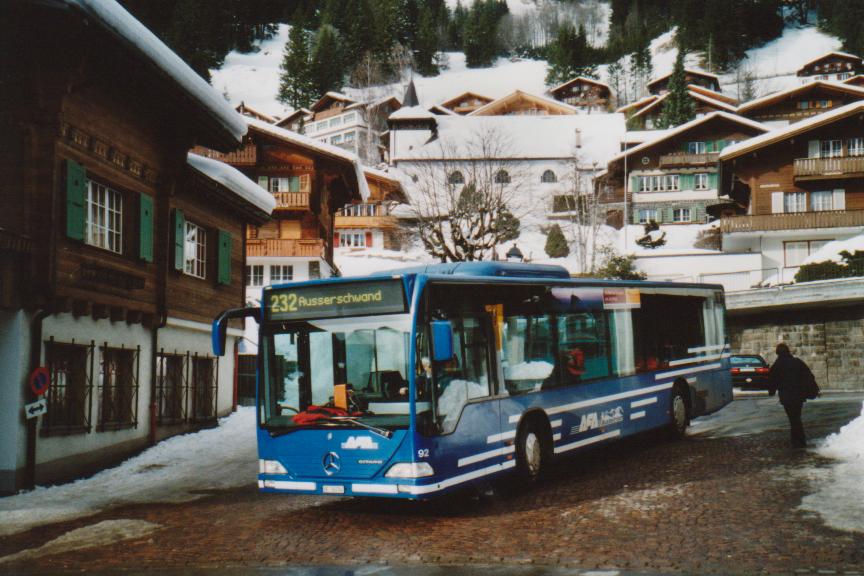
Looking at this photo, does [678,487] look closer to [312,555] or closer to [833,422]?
[312,555]

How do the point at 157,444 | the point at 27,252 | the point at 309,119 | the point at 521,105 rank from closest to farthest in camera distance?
1. the point at 27,252
2. the point at 157,444
3. the point at 521,105
4. the point at 309,119

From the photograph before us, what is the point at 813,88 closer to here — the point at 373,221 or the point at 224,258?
the point at 373,221

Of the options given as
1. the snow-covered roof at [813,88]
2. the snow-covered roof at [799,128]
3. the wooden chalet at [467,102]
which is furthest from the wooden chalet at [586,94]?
the snow-covered roof at [799,128]

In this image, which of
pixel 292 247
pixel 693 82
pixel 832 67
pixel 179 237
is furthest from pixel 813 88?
pixel 179 237

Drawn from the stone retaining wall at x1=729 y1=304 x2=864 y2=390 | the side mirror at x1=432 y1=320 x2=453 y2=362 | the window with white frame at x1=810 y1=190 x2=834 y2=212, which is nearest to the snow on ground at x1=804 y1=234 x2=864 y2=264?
the stone retaining wall at x1=729 y1=304 x2=864 y2=390

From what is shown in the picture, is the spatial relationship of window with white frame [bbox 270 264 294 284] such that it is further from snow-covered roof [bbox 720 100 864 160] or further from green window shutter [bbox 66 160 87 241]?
green window shutter [bbox 66 160 87 241]

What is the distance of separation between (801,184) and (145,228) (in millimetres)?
41231

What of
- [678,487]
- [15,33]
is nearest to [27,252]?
[15,33]

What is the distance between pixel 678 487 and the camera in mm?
10906

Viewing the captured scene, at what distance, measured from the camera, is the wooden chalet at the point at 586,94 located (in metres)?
118

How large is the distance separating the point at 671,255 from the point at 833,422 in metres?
34.2

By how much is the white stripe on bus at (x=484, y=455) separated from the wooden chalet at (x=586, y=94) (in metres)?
111

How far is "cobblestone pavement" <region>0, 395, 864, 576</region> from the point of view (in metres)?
7.67

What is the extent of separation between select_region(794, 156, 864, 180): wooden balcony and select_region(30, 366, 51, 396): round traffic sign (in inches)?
1730
